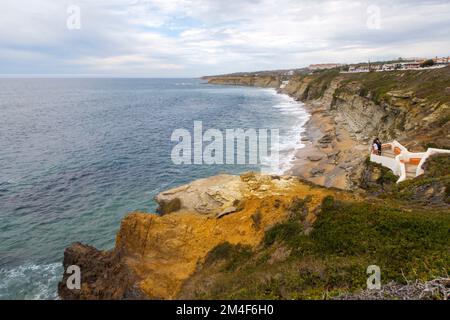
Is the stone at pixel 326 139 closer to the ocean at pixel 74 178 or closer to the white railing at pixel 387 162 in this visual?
the ocean at pixel 74 178

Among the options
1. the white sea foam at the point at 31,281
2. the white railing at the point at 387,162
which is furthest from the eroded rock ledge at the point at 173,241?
the white railing at the point at 387,162

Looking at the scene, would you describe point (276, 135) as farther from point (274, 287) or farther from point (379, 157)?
point (274, 287)

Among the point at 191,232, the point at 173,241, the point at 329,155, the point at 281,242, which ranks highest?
the point at 329,155

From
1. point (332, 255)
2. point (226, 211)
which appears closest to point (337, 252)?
point (332, 255)

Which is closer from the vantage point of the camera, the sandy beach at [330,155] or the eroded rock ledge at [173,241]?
the eroded rock ledge at [173,241]

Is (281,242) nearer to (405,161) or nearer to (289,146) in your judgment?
(405,161)

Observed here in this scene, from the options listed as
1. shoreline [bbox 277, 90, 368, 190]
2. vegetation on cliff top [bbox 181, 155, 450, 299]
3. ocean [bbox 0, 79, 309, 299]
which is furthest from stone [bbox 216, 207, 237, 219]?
shoreline [bbox 277, 90, 368, 190]
